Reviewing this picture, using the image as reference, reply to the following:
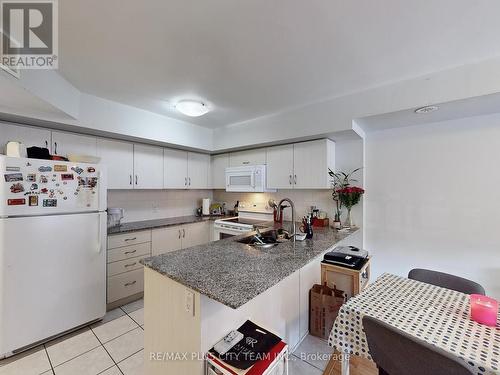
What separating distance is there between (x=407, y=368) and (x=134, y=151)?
3.35 meters

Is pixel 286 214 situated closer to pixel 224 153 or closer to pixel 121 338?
pixel 224 153

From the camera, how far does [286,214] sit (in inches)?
137

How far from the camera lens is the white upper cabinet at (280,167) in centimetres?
304

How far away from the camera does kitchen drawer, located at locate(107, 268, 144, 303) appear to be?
2516 millimetres

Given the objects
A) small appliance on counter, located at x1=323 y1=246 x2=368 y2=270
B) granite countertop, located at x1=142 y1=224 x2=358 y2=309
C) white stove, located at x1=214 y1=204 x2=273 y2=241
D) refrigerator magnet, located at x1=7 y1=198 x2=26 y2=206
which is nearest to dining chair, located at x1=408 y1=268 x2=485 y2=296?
small appliance on counter, located at x1=323 y1=246 x2=368 y2=270

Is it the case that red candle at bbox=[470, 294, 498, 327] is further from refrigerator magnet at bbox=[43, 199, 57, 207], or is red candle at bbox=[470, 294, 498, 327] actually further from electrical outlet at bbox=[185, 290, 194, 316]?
→ refrigerator magnet at bbox=[43, 199, 57, 207]

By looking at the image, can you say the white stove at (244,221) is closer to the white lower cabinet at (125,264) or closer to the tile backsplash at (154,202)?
the tile backsplash at (154,202)

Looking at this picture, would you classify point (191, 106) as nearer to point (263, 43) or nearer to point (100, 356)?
point (263, 43)

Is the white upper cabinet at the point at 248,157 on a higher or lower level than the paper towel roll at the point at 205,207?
higher

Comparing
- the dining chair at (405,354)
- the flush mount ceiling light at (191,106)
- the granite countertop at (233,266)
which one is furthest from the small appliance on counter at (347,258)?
the flush mount ceiling light at (191,106)

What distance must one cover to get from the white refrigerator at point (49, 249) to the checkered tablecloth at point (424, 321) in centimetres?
233

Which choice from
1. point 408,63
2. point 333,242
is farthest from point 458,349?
point 408,63

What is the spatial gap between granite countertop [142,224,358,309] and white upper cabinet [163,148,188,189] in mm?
1804

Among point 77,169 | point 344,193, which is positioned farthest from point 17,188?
point 344,193
